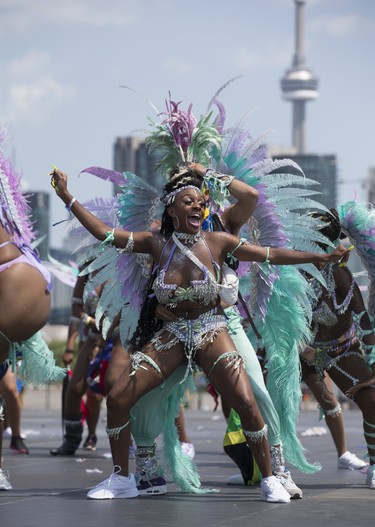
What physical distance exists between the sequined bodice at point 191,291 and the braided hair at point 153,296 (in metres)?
0.22

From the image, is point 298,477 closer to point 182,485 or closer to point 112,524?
point 182,485

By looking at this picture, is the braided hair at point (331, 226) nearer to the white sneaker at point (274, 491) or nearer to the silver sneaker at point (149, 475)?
the silver sneaker at point (149, 475)

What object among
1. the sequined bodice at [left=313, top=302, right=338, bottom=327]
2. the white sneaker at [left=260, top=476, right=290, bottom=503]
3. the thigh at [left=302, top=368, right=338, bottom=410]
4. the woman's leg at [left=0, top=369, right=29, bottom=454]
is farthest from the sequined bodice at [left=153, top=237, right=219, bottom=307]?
the woman's leg at [left=0, top=369, right=29, bottom=454]

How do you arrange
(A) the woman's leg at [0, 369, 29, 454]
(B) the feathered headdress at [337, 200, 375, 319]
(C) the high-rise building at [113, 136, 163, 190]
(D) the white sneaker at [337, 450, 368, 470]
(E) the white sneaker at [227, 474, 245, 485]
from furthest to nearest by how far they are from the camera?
(C) the high-rise building at [113, 136, 163, 190], (A) the woman's leg at [0, 369, 29, 454], (D) the white sneaker at [337, 450, 368, 470], (B) the feathered headdress at [337, 200, 375, 319], (E) the white sneaker at [227, 474, 245, 485]

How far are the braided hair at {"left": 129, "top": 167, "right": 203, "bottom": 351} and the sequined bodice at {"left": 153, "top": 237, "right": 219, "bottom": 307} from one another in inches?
8.6

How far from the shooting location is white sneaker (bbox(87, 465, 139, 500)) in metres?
7.41

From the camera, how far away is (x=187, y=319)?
7426mm

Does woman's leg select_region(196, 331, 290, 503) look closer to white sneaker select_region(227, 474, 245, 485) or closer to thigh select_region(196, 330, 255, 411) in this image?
thigh select_region(196, 330, 255, 411)

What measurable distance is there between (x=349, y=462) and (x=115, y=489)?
2852 millimetres

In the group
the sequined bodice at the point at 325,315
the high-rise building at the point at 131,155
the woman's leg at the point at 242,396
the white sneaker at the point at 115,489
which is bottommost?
the white sneaker at the point at 115,489

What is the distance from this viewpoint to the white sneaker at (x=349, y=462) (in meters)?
9.79

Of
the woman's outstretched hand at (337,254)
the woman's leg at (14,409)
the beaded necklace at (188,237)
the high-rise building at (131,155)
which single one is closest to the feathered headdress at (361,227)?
the woman's outstretched hand at (337,254)

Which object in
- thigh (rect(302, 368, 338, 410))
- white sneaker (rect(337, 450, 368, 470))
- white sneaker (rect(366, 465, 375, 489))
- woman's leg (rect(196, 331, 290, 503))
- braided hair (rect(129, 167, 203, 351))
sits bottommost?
white sneaker (rect(337, 450, 368, 470))

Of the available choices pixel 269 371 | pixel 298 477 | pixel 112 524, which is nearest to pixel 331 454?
pixel 298 477
